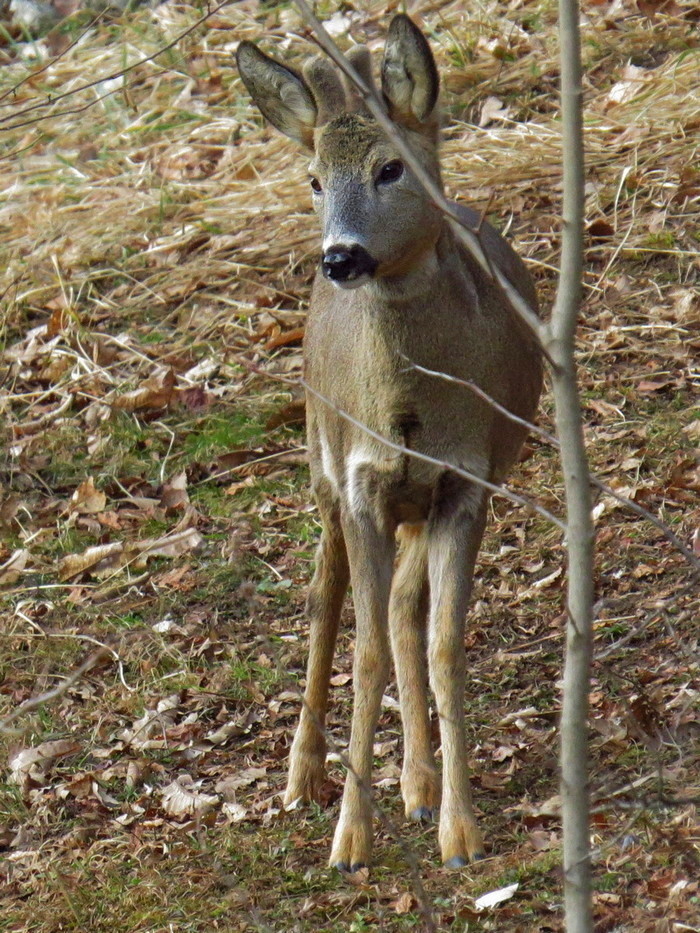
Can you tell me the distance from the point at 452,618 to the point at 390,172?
55.4 inches

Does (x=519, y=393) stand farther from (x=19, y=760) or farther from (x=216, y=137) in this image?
(x=216, y=137)

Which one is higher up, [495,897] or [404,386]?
[404,386]

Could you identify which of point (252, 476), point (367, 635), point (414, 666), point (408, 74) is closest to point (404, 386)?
point (367, 635)

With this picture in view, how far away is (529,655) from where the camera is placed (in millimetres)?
5996

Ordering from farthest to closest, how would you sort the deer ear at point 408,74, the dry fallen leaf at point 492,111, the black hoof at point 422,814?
the dry fallen leaf at point 492,111 → the black hoof at point 422,814 → the deer ear at point 408,74

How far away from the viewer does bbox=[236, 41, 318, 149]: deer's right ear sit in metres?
4.74

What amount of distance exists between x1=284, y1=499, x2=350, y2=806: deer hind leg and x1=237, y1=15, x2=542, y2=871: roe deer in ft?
1.27

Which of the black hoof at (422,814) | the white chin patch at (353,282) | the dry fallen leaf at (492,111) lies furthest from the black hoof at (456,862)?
the dry fallen leaf at (492,111)

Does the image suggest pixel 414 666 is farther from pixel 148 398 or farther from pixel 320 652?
pixel 148 398

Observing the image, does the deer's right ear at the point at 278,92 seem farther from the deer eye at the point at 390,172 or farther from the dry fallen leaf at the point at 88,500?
the dry fallen leaf at the point at 88,500

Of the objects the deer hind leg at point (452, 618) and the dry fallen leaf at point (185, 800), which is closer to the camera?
the deer hind leg at point (452, 618)

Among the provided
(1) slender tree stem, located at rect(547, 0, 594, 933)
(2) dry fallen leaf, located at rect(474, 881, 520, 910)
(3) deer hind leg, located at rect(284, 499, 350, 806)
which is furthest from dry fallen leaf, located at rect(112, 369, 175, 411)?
(1) slender tree stem, located at rect(547, 0, 594, 933)

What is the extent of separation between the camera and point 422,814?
4957 mm

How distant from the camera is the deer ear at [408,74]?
4.50 meters
